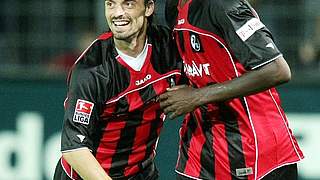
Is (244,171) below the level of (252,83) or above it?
below

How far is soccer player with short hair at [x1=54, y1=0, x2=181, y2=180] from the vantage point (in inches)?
177

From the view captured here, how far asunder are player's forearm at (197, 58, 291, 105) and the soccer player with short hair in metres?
0.57

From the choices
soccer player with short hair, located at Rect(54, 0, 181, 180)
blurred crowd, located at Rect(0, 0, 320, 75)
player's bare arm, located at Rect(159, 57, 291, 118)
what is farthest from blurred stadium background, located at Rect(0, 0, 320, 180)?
player's bare arm, located at Rect(159, 57, 291, 118)

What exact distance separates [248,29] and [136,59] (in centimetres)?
78

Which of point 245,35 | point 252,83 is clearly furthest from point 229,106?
point 245,35

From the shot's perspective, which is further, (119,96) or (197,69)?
(119,96)

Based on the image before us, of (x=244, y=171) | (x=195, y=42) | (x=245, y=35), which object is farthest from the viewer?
(x=244, y=171)

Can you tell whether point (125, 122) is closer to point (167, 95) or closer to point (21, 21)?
point (167, 95)

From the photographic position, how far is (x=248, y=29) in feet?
13.6

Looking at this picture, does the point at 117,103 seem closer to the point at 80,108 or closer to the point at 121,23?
the point at 80,108

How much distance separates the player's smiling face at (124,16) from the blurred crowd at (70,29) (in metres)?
2.71

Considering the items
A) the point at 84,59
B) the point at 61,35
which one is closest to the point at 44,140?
the point at 61,35

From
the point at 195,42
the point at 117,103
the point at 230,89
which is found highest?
the point at 195,42

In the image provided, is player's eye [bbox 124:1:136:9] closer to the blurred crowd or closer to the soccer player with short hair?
the soccer player with short hair
